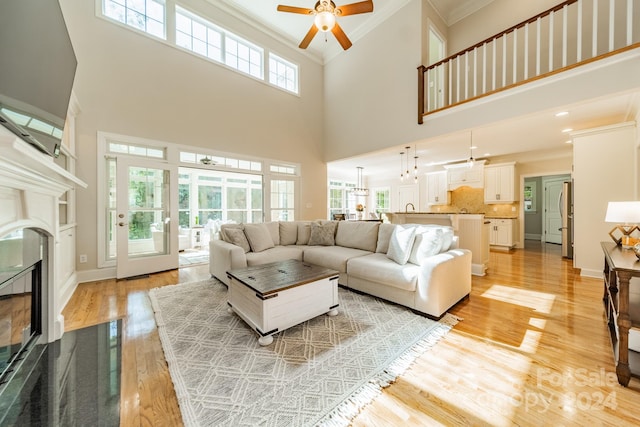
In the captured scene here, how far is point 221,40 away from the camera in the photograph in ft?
16.0

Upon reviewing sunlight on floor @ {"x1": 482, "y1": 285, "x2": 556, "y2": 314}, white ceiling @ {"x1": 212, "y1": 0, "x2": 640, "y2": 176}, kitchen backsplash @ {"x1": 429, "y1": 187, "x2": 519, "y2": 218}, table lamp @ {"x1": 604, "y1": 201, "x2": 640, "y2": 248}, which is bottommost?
sunlight on floor @ {"x1": 482, "y1": 285, "x2": 556, "y2": 314}

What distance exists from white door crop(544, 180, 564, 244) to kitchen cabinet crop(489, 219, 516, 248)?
2.15m

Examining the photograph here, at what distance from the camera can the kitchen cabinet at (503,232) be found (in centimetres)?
629

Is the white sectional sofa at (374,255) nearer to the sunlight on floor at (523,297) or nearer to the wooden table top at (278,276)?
the sunlight on floor at (523,297)

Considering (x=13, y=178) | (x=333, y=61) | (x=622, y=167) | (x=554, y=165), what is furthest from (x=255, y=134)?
(x=554, y=165)

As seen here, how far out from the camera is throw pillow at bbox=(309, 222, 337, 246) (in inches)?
155

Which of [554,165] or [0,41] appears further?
[554,165]

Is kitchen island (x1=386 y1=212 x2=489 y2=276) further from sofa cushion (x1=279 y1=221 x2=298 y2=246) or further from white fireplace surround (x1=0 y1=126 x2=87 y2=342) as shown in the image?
white fireplace surround (x1=0 y1=126 x2=87 y2=342)

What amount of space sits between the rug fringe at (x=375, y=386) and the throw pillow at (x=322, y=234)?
2107 millimetres

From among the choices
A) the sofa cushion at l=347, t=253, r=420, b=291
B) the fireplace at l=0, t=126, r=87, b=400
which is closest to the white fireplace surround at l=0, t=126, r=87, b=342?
the fireplace at l=0, t=126, r=87, b=400

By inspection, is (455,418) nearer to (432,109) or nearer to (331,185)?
(432,109)

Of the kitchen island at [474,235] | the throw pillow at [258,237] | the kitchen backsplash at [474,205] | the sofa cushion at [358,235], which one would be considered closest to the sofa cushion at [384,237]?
the sofa cushion at [358,235]

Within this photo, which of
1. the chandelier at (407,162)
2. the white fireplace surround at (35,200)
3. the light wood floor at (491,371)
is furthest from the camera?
the chandelier at (407,162)

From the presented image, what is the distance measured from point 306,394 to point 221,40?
6.12m
